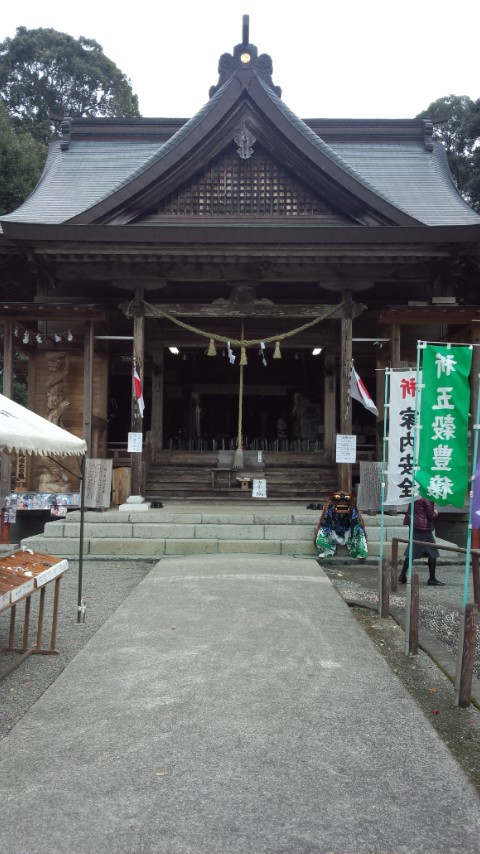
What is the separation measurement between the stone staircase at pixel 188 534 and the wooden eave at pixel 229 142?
588 cm

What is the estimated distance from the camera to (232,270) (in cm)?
1234

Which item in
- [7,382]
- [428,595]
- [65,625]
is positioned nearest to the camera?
[65,625]

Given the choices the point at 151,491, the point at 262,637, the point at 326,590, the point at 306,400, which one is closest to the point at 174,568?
the point at 326,590

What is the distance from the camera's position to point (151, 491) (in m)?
13.1

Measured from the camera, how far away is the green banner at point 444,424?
16.3 ft

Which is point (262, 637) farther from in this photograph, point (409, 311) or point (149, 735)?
point (409, 311)

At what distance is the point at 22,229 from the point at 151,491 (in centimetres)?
564

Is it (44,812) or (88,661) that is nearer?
(44,812)

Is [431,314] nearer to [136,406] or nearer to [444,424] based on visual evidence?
[136,406]

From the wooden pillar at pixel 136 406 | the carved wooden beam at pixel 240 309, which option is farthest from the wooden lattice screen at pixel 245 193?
the wooden pillar at pixel 136 406

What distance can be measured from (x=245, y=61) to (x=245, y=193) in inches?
119

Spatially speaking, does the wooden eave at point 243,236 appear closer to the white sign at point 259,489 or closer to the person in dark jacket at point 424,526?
the white sign at point 259,489

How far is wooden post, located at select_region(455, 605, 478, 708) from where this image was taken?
399cm

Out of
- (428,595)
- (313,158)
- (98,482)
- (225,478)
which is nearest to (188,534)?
(98,482)
